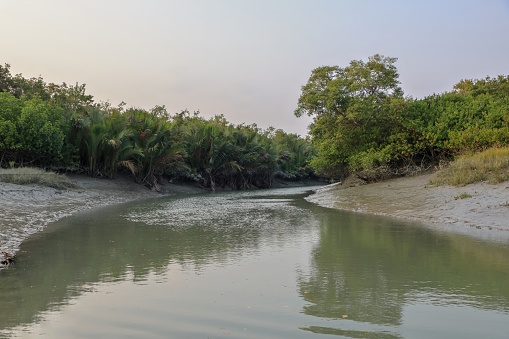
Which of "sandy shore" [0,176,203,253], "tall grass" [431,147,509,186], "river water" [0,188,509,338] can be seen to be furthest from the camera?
"tall grass" [431,147,509,186]

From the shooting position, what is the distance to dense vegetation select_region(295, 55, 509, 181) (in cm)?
2488

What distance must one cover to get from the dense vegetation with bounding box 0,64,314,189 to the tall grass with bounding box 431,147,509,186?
18.3m

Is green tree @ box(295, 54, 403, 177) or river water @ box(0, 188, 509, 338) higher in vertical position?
green tree @ box(295, 54, 403, 177)

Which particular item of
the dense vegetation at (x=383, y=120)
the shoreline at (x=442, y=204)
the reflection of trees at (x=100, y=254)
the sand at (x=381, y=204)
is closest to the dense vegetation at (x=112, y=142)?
the sand at (x=381, y=204)

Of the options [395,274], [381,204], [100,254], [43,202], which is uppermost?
[381,204]

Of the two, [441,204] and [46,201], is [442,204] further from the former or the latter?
[46,201]

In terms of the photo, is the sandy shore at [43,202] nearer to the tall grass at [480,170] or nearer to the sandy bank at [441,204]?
the sandy bank at [441,204]

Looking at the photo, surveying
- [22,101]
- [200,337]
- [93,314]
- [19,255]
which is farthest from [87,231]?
[22,101]

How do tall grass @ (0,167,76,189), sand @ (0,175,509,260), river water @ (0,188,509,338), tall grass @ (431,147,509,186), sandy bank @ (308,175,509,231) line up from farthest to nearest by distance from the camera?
1. tall grass @ (0,167,76,189)
2. tall grass @ (431,147,509,186)
3. sandy bank @ (308,175,509,231)
4. sand @ (0,175,509,260)
5. river water @ (0,188,509,338)

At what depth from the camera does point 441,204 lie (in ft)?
47.5

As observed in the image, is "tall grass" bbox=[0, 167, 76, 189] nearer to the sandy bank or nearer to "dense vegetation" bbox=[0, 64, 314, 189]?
Result: "dense vegetation" bbox=[0, 64, 314, 189]

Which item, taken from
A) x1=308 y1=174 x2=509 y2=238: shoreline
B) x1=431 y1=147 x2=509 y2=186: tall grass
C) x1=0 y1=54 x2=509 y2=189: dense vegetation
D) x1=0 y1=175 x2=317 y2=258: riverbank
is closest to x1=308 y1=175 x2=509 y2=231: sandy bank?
x1=308 y1=174 x2=509 y2=238: shoreline

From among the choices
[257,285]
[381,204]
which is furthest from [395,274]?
[381,204]

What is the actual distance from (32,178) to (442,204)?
1623cm
